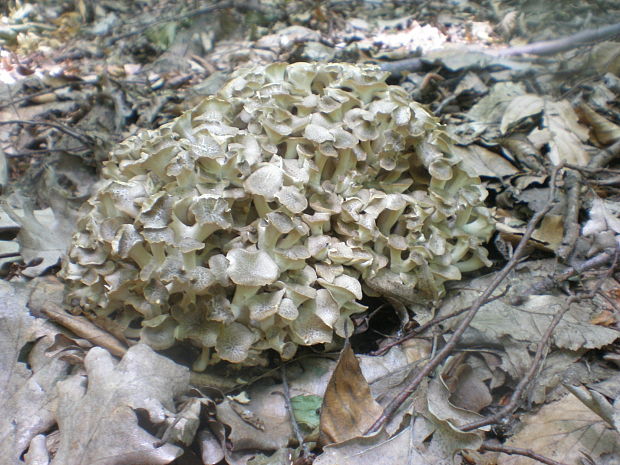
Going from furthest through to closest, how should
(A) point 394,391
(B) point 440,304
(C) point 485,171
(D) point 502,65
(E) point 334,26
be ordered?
(E) point 334,26 < (D) point 502,65 < (C) point 485,171 < (B) point 440,304 < (A) point 394,391

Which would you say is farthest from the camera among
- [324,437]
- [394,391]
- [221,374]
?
[221,374]

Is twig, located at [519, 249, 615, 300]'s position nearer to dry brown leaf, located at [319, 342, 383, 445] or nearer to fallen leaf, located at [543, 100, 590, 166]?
fallen leaf, located at [543, 100, 590, 166]

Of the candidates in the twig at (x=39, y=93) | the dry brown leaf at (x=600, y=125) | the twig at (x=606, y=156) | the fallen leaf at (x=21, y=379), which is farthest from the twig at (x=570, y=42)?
the twig at (x=39, y=93)

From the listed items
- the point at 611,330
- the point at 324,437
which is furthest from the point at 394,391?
the point at 611,330

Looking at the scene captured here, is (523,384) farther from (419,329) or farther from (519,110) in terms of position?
(519,110)

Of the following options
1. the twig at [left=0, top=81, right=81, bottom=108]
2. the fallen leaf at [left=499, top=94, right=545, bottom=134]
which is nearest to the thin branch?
the fallen leaf at [left=499, top=94, right=545, bottom=134]

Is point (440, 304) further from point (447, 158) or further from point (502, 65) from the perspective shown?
point (502, 65)
